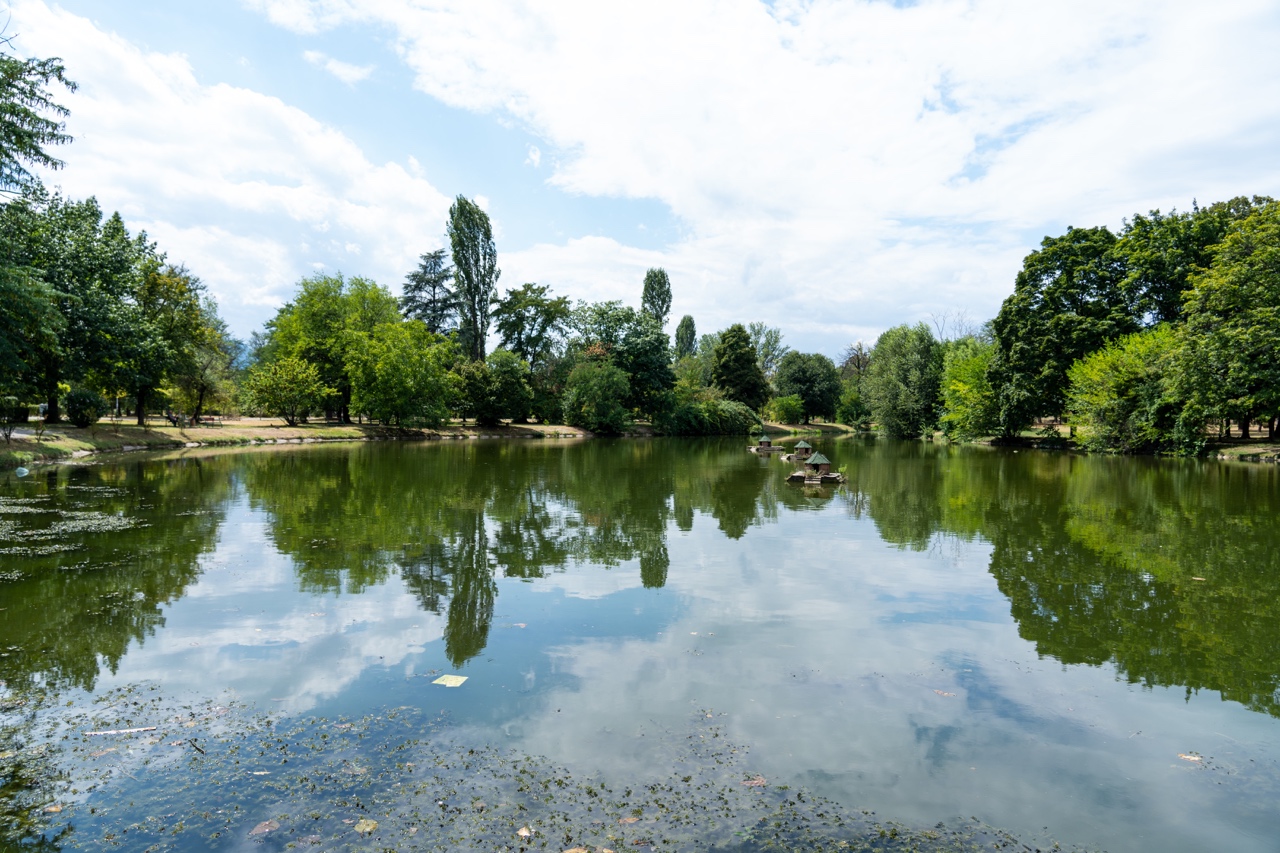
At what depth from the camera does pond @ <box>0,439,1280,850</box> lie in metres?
4.06

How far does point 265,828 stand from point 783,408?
7484cm

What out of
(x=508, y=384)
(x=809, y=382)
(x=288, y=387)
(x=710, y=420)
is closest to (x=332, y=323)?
(x=288, y=387)

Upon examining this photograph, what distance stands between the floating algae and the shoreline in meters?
24.1

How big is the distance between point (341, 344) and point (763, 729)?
2123 inches

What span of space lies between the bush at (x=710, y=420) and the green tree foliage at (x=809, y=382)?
17248mm

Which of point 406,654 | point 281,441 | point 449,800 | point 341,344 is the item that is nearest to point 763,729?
point 449,800

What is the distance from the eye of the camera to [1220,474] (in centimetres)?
2683

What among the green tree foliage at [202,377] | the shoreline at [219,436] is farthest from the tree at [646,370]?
the green tree foliage at [202,377]

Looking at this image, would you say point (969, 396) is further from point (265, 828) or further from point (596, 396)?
point (265, 828)

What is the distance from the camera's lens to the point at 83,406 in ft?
101

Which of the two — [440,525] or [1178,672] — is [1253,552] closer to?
[1178,672]

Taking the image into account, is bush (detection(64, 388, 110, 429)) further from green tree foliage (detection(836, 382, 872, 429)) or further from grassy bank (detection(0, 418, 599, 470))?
green tree foliage (detection(836, 382, 872, 429))

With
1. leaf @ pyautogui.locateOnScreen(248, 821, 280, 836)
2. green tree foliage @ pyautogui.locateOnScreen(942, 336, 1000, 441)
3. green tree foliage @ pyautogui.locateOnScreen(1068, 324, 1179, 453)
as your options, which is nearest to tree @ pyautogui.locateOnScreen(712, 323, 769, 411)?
green tree foliage @ pyautogui.locateOnScreen(942, 336, 1000, 441)

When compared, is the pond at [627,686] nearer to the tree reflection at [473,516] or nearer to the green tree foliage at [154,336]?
the tree reflection at [473,516]
